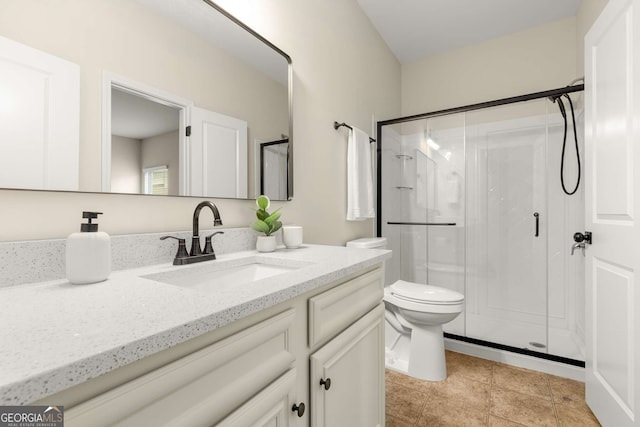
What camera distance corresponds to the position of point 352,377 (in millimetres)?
992

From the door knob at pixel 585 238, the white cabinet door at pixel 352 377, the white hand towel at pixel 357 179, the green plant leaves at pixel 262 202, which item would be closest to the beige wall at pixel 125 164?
the green plant leaves at pixel 262 202

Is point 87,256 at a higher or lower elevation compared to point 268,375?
higher

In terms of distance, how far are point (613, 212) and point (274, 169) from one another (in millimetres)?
1532

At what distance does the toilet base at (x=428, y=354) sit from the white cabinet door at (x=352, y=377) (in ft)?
2.50

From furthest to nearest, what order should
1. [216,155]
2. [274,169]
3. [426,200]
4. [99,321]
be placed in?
[426,200] < [274,169] < [216,155] < [99,321]

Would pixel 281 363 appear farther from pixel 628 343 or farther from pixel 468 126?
pixel 468 126

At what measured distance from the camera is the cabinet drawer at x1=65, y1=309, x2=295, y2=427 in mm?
383

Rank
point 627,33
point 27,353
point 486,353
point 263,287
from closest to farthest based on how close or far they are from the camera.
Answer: point 27,353, point 263,287, point 627,33, point 486,353

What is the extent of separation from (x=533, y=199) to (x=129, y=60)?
278cm

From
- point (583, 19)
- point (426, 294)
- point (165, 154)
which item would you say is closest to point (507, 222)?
point (426, 294)

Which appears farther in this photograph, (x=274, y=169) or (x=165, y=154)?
(x=274, y=169)

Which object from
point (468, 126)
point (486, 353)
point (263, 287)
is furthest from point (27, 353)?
point (468, 126)

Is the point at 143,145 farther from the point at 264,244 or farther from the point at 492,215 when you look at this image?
the point at 492,215

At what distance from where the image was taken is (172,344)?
43cm
